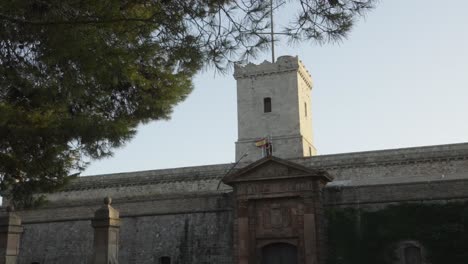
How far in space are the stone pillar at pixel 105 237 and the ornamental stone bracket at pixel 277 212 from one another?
252 inches

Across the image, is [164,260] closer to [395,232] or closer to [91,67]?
[395,232]

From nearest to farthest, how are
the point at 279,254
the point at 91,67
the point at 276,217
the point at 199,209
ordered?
the point at 91,67 < the point at 279,254 < the point at 276,217 < the point at 199,209

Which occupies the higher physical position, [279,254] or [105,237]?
[105,237]

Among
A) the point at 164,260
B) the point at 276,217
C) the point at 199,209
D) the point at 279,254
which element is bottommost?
the point at 164,260

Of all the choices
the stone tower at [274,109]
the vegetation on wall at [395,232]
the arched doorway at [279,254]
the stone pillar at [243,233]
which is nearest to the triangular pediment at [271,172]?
the stone pillar at [243,233]

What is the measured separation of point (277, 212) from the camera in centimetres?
1900

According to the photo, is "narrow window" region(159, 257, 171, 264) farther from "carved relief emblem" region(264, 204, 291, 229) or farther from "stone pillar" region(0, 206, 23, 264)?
"stone pillar" region(0, 206, 23, 264)

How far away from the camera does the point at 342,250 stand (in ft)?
59.8

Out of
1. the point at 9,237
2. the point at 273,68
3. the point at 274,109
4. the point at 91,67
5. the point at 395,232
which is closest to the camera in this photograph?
the point at 91,67

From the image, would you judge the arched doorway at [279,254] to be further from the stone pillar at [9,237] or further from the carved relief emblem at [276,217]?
the stone pillar at [9,237]

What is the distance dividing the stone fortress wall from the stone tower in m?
7.35

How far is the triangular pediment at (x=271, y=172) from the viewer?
18703 mm

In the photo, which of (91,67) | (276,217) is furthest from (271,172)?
(91,67)

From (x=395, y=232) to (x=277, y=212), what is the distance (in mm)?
3839
